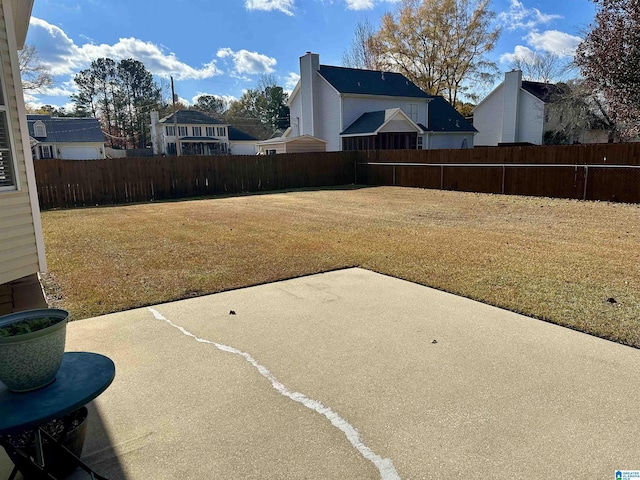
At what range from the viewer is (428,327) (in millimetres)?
3900

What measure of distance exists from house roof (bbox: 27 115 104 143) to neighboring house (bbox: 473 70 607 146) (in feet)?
109

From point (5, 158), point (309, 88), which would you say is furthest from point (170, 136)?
point (5, 158)

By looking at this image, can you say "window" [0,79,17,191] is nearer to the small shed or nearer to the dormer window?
the small shed

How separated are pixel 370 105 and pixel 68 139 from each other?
26497 millimetres

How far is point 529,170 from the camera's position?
13.9 meters

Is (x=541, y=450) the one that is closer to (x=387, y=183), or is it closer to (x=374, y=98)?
(x=387, y=183)

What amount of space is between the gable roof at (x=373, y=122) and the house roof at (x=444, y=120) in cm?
414

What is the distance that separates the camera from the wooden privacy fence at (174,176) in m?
15.2

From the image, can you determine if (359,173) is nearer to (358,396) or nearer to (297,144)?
(297,144)

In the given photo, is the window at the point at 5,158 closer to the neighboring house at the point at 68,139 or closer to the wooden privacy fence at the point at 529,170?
the wooden privacy fence at the point at 529,170

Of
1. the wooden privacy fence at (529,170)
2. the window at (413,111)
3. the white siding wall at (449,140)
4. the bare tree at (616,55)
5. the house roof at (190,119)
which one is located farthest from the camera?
the house roof at (190,119)

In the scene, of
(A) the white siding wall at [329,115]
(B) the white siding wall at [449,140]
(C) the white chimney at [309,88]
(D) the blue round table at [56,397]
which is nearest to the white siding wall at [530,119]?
(B) the white siding wall at [449,140]

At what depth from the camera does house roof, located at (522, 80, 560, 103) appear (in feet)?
95.1

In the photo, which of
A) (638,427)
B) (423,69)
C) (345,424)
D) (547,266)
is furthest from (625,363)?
(423,69)
